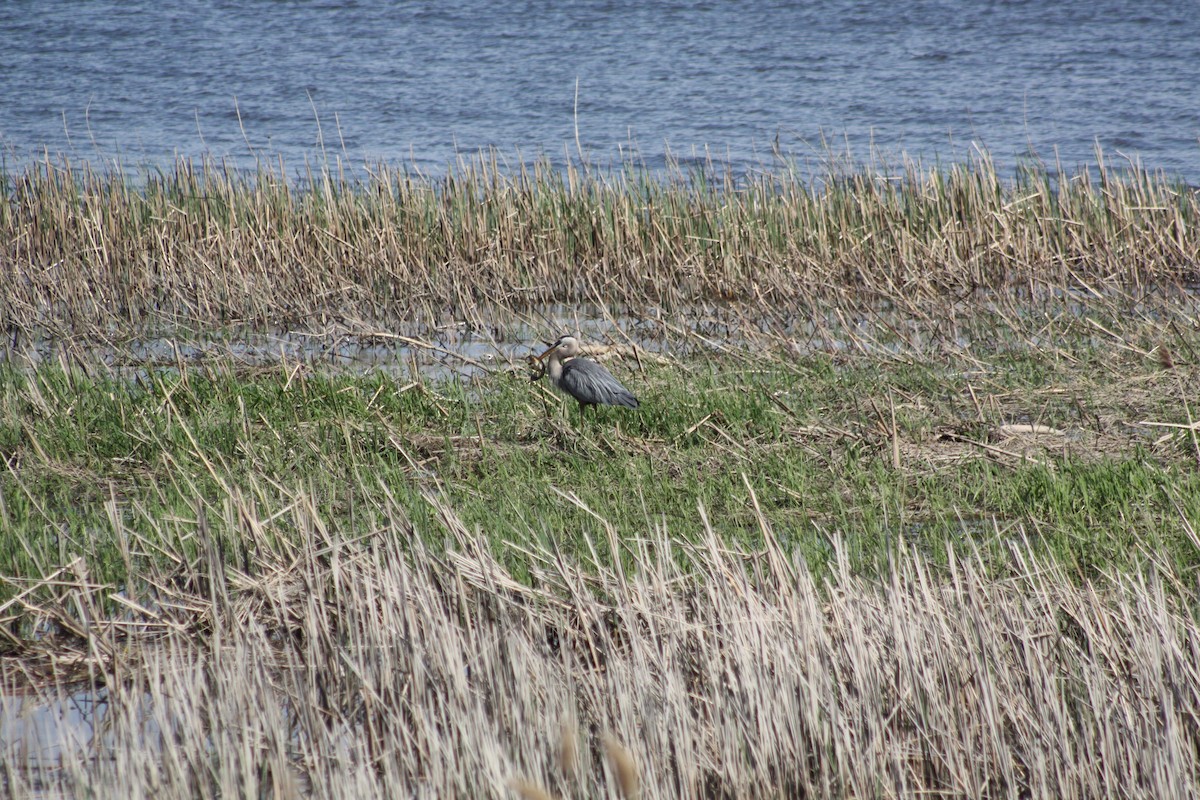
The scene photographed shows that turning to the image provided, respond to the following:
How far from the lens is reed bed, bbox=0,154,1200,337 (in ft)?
29.4

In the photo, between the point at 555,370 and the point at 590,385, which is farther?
the point at 555,370

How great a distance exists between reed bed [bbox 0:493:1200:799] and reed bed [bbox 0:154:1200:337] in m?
5.53

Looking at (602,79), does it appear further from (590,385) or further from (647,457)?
(647,457)

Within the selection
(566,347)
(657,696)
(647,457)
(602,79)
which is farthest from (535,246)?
(602,79)

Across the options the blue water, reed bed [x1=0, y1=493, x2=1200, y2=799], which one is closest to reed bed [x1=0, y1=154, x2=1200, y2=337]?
the blue water

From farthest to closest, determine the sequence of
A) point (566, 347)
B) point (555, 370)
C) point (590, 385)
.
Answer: point (566, 347)
point (555, 370)
point (590, 385)

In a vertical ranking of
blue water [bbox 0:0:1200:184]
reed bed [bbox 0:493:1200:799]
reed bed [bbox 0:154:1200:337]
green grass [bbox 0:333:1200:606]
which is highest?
reed bed [bbox 0:493:1200:799]

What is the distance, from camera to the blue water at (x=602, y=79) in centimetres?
1762

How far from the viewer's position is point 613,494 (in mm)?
4961

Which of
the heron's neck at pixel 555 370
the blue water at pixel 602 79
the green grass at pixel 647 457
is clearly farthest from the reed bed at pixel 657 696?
the blue water at pixel 602 79

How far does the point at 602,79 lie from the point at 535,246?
14.8 m

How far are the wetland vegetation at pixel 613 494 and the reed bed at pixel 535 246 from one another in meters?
0.04

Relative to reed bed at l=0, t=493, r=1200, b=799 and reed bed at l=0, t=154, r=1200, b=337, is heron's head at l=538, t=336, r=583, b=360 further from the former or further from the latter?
reed bed at l=0, t=493, r=1200, b=799

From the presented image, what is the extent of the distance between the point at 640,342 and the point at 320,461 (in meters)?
3.49
